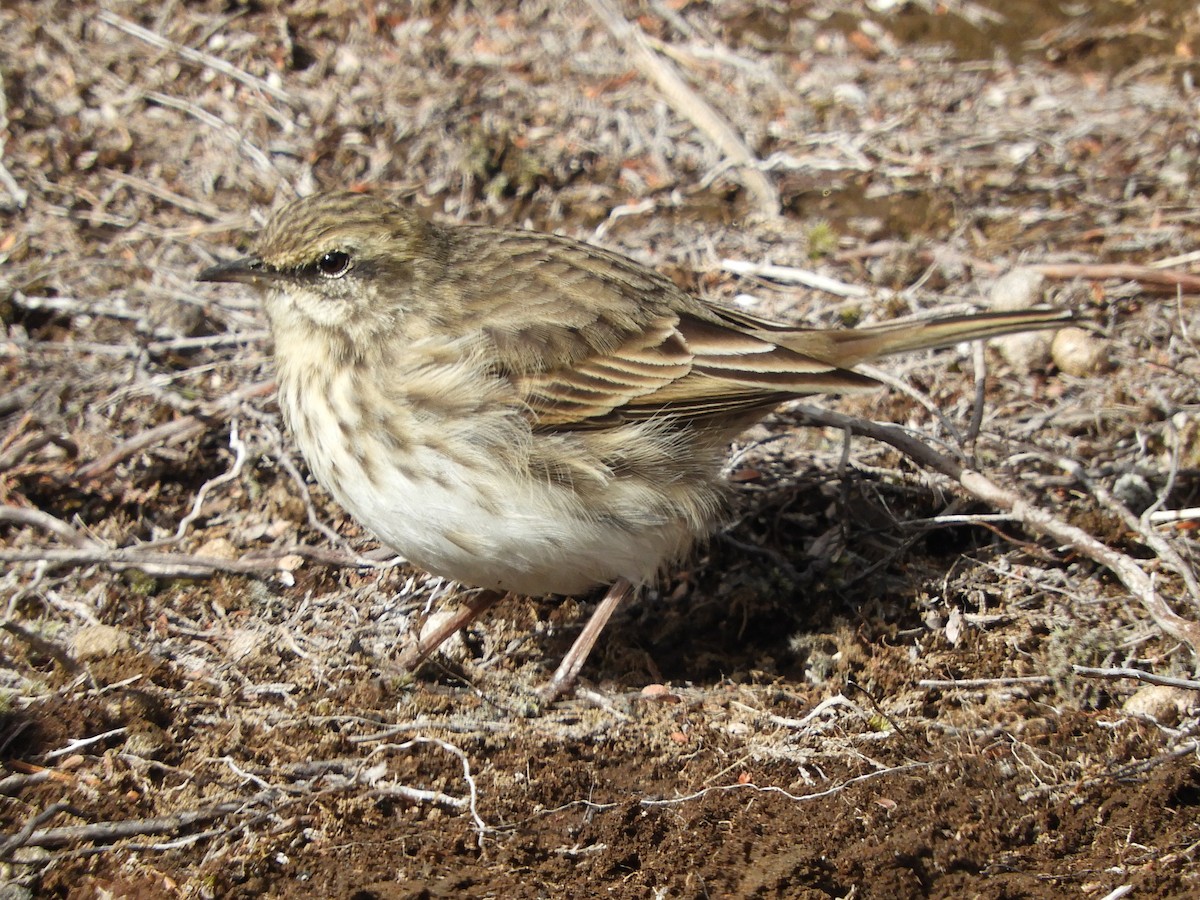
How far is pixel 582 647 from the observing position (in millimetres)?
4172

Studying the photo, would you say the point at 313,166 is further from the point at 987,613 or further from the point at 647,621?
the point at 987,613

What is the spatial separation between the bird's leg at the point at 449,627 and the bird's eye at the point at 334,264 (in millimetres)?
1289

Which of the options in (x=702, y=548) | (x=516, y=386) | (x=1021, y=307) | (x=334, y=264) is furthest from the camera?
(x=1021, y=307)

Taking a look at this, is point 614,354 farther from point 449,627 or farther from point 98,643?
point 98,643

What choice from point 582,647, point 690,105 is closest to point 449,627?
point 582,647

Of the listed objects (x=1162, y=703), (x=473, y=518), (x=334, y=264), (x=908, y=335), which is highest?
(x=334, y=264)

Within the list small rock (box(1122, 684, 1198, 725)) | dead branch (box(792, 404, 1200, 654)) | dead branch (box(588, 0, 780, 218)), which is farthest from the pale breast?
dead branch (box(588, 0, 780, 218))

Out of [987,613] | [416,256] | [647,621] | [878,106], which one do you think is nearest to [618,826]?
[647,621]

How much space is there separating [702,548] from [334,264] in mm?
1912

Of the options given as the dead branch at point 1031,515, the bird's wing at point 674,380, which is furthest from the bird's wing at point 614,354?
the dead branch at point 1031,515

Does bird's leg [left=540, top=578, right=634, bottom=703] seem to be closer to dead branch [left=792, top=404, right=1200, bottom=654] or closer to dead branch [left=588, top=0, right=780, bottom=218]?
dead branch [left=792, top=404, right=1200, bottom=654]

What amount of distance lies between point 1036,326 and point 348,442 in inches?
97.6

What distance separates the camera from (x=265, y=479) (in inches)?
195

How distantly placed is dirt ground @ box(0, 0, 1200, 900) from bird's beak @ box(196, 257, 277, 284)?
110cm
